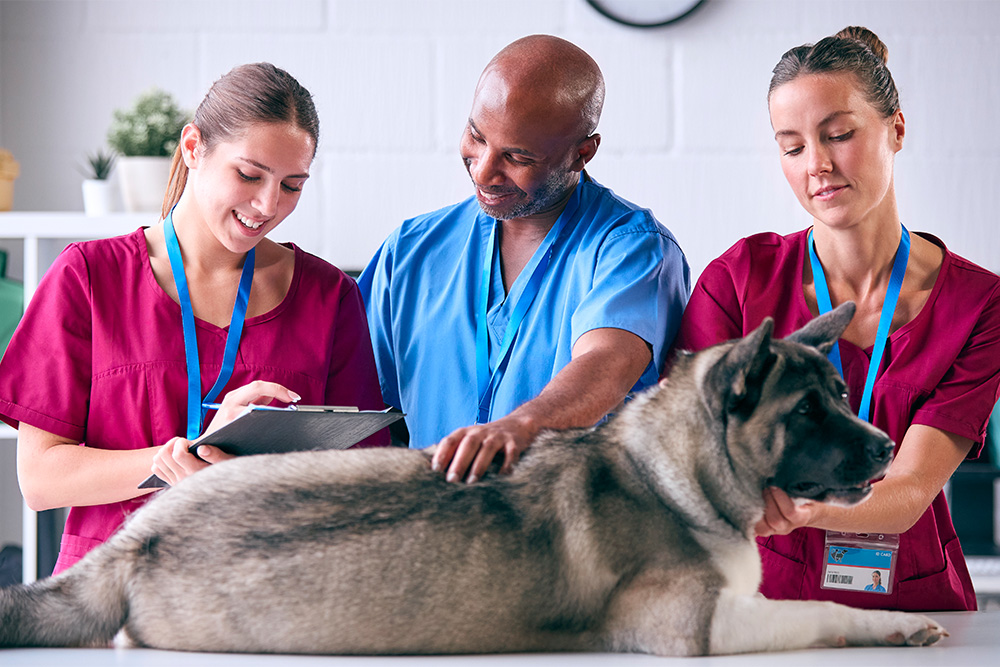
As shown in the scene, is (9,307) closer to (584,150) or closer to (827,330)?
(584,150)

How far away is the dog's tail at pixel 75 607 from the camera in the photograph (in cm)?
132

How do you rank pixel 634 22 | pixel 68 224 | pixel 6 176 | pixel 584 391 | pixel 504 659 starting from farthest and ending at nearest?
pixel 634 22
pixel 6 176
pixel 68 224
pixel 584 391
pixel 504 659

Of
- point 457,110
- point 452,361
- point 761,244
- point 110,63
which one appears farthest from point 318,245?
point 761,244

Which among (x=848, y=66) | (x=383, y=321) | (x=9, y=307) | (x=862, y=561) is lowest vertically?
(x=862, y=561)

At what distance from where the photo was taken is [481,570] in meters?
1.30

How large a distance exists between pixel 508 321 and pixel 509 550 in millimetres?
897

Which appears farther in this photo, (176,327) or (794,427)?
(176,327)

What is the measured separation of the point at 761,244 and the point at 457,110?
1.92 metres

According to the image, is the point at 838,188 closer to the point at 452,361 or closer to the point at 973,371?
the point at 973,371

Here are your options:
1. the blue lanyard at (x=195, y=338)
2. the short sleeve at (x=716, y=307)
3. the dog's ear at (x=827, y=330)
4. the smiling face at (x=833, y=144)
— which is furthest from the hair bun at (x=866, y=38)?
the blue lanyard at (x=195, y=338)

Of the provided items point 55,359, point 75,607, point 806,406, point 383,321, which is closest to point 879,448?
point 806,406

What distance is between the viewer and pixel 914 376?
1.91m

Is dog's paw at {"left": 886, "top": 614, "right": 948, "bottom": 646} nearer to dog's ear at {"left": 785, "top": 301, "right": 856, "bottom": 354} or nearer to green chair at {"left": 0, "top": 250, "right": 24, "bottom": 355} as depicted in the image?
dog's ear at {"left": 785, "top": 301, "right": 856, "bottom": 354}

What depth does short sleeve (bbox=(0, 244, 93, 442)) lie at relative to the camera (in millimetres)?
1810
